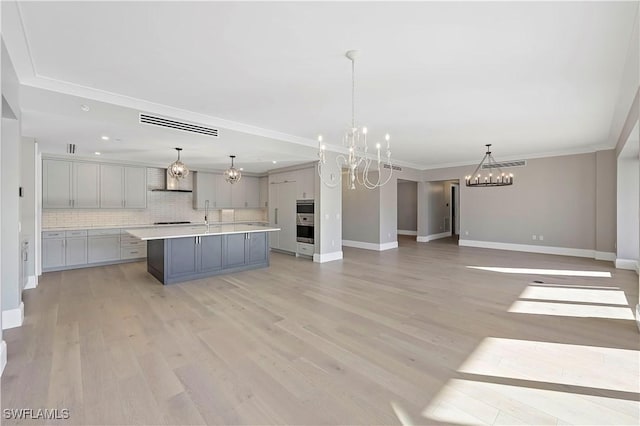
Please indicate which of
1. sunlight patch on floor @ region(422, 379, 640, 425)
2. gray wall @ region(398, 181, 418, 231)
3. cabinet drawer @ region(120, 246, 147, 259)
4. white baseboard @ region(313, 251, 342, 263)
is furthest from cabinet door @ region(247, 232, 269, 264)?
gray wall @ region(398, 181, 418, 231)

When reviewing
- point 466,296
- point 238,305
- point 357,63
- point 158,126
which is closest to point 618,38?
point 357,63

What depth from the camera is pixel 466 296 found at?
429cm

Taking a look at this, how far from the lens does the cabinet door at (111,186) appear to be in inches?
261

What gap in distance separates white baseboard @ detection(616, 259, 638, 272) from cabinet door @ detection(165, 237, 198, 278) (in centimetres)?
875

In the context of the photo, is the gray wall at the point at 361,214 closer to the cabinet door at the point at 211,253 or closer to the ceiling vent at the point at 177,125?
the cabinet door at the point at 211,253

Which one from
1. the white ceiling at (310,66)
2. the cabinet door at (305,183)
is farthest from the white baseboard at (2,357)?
the cabinet door at (305,183)

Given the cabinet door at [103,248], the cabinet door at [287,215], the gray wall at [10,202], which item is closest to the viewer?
the gray wall at [10,202]

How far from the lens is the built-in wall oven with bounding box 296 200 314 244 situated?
7176 mm

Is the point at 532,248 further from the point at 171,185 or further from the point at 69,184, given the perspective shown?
the point at 69,184

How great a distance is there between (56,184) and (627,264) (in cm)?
1222

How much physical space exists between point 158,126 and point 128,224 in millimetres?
4104

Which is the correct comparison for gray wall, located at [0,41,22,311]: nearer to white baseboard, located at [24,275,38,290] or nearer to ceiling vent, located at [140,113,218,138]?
ceiling vent, located at [140,113,218,138]

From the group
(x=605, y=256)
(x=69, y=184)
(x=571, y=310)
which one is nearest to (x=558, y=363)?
(x=571, y=310)

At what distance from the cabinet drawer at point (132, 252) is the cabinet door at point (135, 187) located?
3.37 feet
